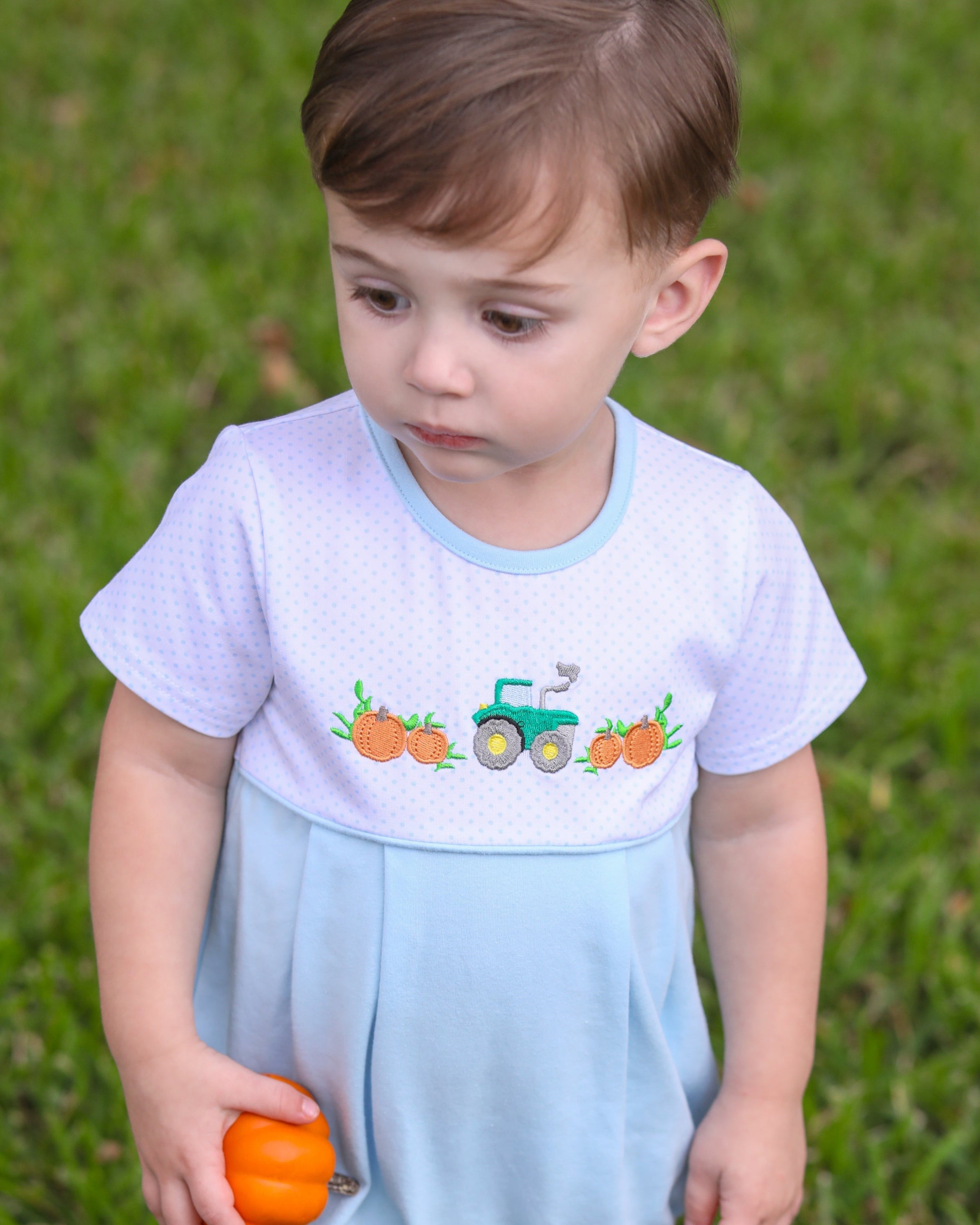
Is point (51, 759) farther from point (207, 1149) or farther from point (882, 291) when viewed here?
point (882, 291)

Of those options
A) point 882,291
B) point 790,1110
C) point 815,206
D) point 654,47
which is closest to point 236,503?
point 654,47

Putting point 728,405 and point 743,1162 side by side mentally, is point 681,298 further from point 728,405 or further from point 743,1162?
point 728,405

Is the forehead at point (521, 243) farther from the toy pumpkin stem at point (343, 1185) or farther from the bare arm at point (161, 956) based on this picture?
the toy pumpkin stem at point (343, 1185)

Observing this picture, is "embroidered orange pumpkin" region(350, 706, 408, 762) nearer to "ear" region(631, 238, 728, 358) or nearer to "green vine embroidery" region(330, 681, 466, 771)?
"green vine embroidery" region(330, 681, 466, 771)

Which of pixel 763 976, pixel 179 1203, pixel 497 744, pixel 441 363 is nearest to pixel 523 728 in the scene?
pixel 497 744

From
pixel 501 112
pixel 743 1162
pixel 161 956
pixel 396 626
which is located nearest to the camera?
pixel 501 112

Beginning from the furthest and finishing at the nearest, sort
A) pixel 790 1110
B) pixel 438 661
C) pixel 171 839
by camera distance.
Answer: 1. pixel 790 1110
2. pixel 171 839
3. pixel 438 661

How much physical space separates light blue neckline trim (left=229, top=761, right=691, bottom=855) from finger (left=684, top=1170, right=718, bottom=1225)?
463 mm

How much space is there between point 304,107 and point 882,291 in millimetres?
2977

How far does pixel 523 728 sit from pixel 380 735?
142 millimetres

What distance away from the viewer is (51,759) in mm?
2602

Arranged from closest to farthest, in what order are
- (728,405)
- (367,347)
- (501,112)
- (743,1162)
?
1. (501,112)
2. (367,347)
3. (743,1162)
4. (728,405)

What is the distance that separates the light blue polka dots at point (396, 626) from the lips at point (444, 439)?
0.14 m

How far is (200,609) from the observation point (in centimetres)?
142
